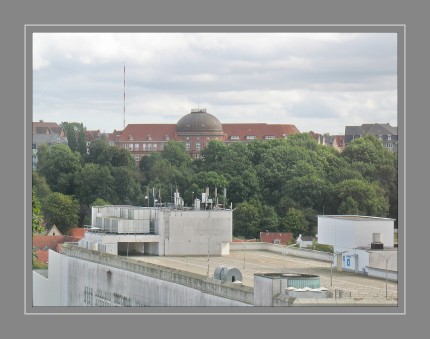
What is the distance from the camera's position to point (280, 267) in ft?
168

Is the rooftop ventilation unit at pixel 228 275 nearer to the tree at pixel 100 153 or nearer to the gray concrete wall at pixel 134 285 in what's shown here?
the gray concrete wall at pixel 134 285

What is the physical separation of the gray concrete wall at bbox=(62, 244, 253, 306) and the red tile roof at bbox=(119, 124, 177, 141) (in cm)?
8674

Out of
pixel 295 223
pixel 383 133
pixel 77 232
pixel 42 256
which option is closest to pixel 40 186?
pixel 77 232

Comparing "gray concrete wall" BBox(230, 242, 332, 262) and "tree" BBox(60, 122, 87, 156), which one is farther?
"tree" BBox(60, 122, 87, 156)

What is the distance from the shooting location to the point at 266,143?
119 metres

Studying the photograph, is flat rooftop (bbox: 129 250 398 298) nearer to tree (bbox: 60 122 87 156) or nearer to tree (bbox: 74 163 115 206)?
tree (bbox: 74 163 115 206)

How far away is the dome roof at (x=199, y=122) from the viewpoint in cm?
14415

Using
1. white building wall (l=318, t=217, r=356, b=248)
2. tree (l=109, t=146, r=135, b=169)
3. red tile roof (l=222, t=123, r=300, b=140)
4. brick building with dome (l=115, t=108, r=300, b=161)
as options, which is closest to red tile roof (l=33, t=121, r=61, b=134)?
tree (l=109, t=146, r=135, b=169)

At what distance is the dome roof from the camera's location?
5675 inches

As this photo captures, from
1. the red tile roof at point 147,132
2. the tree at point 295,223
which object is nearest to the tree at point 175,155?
the red tile roof at point 147,132
